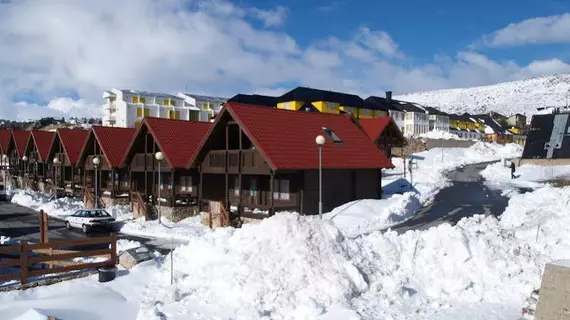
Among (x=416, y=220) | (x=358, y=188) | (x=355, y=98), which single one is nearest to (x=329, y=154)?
(x=358, y=188)

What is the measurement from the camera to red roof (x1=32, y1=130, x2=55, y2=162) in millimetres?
47972

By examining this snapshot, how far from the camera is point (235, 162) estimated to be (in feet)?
84.5

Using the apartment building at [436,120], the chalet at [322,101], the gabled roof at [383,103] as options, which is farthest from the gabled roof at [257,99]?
the apartment building at [436,120]

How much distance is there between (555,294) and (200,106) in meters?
97.5

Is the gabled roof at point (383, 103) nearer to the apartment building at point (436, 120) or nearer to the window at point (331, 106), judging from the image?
the apartment building at point (436, 120)

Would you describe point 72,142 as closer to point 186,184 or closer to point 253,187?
point 186,184

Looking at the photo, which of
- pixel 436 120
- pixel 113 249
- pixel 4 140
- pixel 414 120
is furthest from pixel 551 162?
pixel 4 140

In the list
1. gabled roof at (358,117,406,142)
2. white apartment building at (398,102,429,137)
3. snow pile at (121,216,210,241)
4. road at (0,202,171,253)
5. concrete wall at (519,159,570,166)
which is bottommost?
road at (0,202,171,253)

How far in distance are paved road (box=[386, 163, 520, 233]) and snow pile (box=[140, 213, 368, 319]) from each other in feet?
31.3

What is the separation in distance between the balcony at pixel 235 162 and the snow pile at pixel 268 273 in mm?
9986

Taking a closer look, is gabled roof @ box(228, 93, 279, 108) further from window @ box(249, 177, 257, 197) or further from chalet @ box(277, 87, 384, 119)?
window @ box(249, 177, 257, 197)

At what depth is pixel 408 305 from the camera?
12.1 meters

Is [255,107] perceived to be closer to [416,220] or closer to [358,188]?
[358,188]

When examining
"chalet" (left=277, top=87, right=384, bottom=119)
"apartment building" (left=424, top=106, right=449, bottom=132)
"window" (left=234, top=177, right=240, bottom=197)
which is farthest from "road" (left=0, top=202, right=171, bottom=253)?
"apartment building" (left=424, top=106, right=449, bottom=132)
